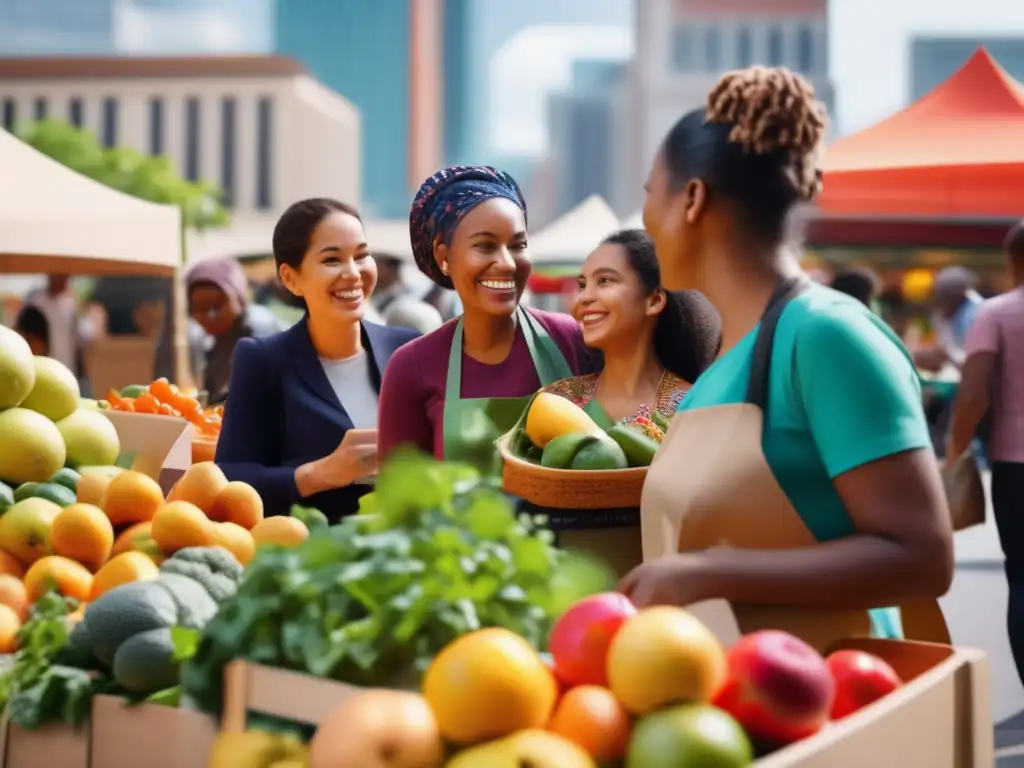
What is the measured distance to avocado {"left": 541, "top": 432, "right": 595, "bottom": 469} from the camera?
2.74 m

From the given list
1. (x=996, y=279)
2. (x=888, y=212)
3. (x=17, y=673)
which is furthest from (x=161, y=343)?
(x=996, y=279)

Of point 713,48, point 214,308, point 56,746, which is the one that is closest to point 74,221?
point 214,308

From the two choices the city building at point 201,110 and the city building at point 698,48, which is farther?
the city building at point 698,48

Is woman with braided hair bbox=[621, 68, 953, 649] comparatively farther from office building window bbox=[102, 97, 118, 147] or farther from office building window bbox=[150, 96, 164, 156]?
office building window bbox=[102, 97, 118, 147]

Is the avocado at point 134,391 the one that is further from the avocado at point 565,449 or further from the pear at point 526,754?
the pear at point 526,754

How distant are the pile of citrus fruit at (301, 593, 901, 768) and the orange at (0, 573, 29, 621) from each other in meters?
1.46

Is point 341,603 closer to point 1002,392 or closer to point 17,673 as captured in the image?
point 17,673

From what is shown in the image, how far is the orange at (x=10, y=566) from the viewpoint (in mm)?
3305

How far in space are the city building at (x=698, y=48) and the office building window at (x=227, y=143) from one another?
29.4 meters

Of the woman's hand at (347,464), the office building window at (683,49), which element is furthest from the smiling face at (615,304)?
the office building window at (683,49)

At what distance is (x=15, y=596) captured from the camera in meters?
3.03

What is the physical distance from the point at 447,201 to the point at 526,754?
1.86m

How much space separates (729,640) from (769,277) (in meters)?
0.55

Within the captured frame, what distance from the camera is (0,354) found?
12.8 feet
